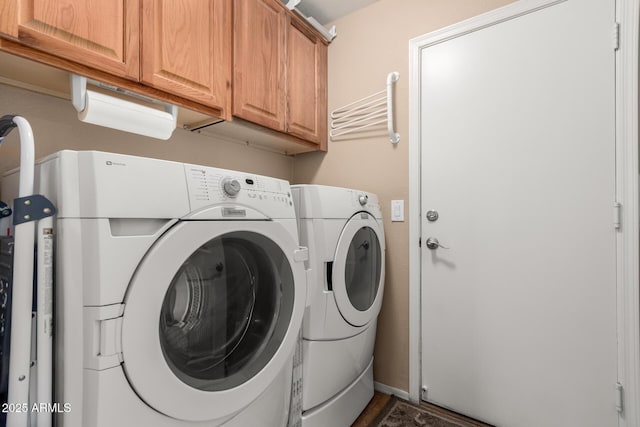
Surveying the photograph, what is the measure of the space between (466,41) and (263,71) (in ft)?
3.51

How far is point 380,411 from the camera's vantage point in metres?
1.58

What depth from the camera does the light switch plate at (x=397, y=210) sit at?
1.73m

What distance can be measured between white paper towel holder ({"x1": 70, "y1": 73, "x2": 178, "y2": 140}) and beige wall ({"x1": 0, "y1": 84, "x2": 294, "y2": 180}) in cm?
26

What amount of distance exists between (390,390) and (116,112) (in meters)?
1.93

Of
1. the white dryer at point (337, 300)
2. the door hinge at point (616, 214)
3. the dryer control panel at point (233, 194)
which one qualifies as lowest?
the white dryer at point (337, 300)

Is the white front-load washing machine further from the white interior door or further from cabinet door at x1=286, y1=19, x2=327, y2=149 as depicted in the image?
the white interior door

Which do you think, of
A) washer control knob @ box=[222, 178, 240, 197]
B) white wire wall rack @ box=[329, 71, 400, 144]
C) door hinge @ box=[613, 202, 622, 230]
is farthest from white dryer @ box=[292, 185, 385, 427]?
door hinge @ box=[613, 202, 622, 230]

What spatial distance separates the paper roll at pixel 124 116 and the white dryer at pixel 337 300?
0.58m

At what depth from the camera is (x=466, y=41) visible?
154 centimetres

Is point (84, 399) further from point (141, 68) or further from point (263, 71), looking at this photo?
point (263, 71)

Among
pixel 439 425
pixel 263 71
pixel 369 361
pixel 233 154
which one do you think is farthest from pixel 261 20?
pixel 439 425

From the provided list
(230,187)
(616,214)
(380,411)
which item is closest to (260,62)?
(230,187)

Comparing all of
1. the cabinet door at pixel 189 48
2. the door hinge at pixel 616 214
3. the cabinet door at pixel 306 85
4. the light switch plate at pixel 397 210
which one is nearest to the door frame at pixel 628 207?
the door hinge at pixel 616 214

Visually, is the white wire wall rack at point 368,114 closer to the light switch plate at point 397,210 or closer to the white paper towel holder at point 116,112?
the light switch plate at point 397,210
